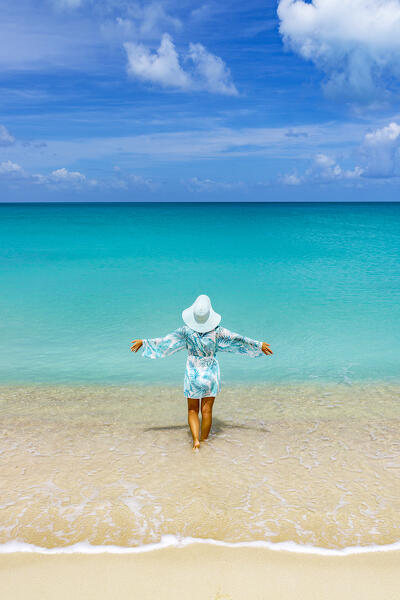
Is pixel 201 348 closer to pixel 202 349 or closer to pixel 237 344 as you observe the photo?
pixel 202 349

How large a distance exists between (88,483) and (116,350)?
4479 millimetres

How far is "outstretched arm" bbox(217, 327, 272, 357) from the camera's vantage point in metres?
5.05

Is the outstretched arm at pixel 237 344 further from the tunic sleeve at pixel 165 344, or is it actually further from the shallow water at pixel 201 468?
the shallow water at pixel 201 468

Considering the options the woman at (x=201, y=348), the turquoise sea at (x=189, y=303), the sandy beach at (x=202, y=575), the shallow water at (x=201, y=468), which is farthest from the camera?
the turquoise sea at (x=189, y=303)

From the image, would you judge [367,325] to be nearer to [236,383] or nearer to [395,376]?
[395,376]

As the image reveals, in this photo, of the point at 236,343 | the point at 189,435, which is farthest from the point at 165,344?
the point at 189,435

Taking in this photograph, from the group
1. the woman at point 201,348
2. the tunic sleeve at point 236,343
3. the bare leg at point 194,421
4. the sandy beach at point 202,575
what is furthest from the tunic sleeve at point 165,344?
the sandy beach at point 202,575

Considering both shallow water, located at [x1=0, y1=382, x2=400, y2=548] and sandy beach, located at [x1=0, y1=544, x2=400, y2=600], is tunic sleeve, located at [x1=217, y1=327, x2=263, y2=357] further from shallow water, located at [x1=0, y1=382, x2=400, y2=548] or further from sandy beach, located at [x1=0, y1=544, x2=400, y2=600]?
sandy beach, located at [x1=0, y1=544, x2=400, y2=600]

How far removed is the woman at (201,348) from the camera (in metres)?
4.90

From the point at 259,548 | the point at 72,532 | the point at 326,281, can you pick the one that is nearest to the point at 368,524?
the point at 259,548

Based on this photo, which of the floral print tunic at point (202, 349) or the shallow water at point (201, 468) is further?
the floral print tunic at point (202, 349)

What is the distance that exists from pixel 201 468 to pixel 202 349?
1.13 meters

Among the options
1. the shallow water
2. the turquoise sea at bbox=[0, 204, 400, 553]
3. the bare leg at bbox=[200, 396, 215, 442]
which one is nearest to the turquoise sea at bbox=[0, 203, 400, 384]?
the turquoise sea at bbox=[0, 204, 400, 553]

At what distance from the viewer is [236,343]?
5.10 meters
